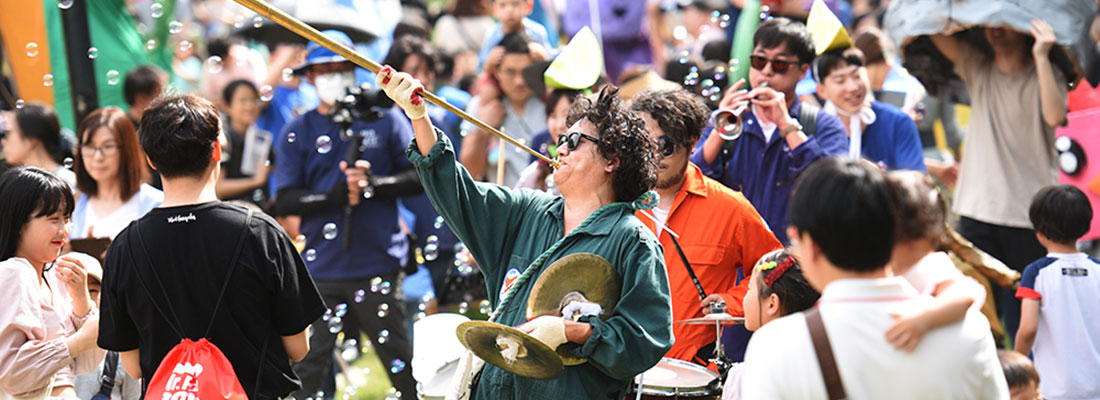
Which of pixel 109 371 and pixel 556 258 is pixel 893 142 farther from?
pixel 109 371

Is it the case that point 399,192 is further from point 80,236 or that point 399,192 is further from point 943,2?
point 943,2

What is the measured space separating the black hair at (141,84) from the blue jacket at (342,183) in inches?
48.7

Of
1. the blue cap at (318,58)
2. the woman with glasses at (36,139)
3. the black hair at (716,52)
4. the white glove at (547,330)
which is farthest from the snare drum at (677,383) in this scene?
the black hair at (716,52)

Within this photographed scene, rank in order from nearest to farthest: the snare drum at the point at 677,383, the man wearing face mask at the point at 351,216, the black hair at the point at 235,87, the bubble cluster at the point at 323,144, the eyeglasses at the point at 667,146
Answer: the snare drum at the point at 677,383 < the eyeglasses at the point at 667,146 < the bubble cluster at the point at 323,144 < the man wearing face mask at the point at 351,216 < the black hair at the point at 235,87

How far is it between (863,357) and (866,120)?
13.0ft

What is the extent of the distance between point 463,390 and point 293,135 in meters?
3.47

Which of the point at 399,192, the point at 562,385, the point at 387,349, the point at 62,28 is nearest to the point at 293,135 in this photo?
the point at 399,192

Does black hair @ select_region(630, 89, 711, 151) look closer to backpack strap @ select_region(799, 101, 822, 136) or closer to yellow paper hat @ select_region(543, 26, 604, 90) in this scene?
backpack strap @ select_region(799, 101, 822, 136)

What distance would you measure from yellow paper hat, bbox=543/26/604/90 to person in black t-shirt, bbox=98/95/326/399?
8.08ft

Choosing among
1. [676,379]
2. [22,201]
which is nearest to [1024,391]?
[676,379]

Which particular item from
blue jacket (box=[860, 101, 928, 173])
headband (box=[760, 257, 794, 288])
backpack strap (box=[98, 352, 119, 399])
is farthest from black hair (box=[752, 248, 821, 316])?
blue jacket (box=[860, 101, 928, 173])

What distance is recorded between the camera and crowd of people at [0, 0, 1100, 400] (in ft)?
7.95

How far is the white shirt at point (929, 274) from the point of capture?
108 inches

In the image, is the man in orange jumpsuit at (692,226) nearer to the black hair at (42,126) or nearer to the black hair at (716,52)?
the black hair at (42,126)
